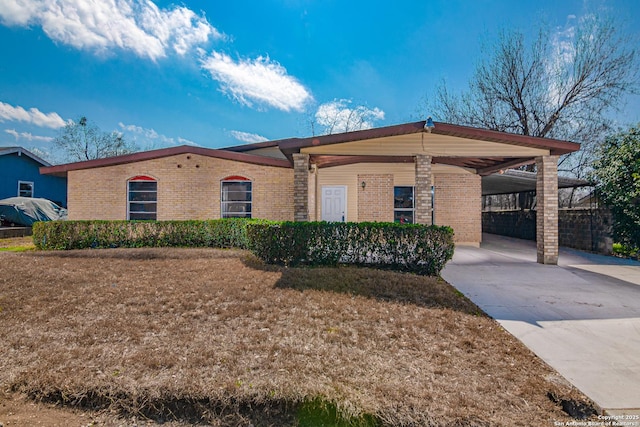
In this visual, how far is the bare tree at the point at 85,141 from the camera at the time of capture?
2970 centimetres

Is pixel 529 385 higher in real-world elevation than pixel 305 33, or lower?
lower

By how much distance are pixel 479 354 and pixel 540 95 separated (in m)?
18.9

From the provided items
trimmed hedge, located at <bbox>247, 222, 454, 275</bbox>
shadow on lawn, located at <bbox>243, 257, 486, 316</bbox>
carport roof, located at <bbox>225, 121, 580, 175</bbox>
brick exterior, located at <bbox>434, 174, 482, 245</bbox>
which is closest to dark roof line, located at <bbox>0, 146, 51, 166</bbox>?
carport roof, located at <bbox>225, 121, 580, 175</bbox>

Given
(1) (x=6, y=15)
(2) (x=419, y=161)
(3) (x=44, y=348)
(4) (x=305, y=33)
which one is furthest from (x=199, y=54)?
(3) (x=44, y=348)

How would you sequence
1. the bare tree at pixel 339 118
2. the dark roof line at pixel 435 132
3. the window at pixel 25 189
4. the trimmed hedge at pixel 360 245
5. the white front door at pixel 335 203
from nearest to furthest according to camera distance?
the trimmed hedge at pixel 360 245
the dark roof line at pixel 435 132
the white front door at pixel 335 203
the window at pixel 25 189
the bare tree at pixel 339 118

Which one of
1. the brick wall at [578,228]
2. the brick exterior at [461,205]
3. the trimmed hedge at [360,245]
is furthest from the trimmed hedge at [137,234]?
the brick wall at [578,228]

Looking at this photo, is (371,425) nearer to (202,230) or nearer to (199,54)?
(202,230)

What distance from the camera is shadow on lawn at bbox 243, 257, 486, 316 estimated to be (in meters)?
4.90

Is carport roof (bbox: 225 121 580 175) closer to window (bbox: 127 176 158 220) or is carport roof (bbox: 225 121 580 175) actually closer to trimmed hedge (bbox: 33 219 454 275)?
trimmed hedge (bbox: 33 219 454 275)

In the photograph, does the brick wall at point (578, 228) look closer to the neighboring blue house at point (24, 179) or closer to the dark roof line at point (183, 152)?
the dark roof line at point (183, 152)

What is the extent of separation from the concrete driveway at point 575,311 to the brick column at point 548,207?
1.46ft

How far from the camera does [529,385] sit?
9.01 ft

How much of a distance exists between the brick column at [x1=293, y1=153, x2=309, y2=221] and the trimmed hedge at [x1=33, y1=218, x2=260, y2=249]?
8.04 feet

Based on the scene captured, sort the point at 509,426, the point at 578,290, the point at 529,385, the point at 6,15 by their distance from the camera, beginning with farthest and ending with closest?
the point at 6,15 < the point at 578,290 < the point at 529,385 < the point at 509,426
